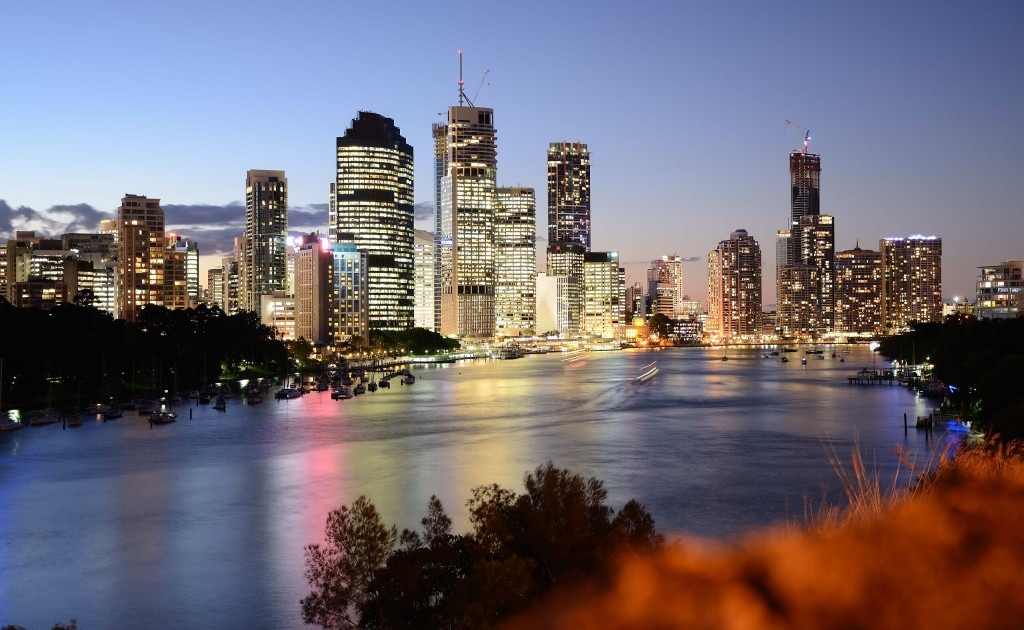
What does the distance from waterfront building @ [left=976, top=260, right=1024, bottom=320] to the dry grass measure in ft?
470

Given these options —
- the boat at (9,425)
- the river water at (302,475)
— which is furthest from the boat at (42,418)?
the river water at (302,475)

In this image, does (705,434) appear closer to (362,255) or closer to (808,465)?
(808,465)

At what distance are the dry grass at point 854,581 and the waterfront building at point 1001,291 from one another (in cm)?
14324

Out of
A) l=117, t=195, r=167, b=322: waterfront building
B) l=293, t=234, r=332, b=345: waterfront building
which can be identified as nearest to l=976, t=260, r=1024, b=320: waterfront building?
l=293, t=234, r=332, b=345: waterfront building

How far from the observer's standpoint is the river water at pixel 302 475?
2678 cm

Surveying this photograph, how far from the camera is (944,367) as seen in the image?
250 feet

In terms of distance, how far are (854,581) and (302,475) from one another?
3502cm

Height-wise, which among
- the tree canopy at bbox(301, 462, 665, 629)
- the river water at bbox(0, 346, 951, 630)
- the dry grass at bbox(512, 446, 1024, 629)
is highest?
the dry grass at bbox(512, 446, 1024, 629)

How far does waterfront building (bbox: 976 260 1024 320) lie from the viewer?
474 ft

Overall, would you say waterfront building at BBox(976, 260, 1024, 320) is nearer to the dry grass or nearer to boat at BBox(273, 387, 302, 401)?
boat at BBox(273, 387, 302, 401)

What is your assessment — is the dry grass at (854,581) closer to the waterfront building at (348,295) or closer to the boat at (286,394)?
the boat at (286,394)

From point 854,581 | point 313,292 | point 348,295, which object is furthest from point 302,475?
point 348,295

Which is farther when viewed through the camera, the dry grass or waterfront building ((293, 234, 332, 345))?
waterfront building ((293, 234, 332, 345))

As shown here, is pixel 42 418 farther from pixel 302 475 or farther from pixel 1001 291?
pixel 1001 291
